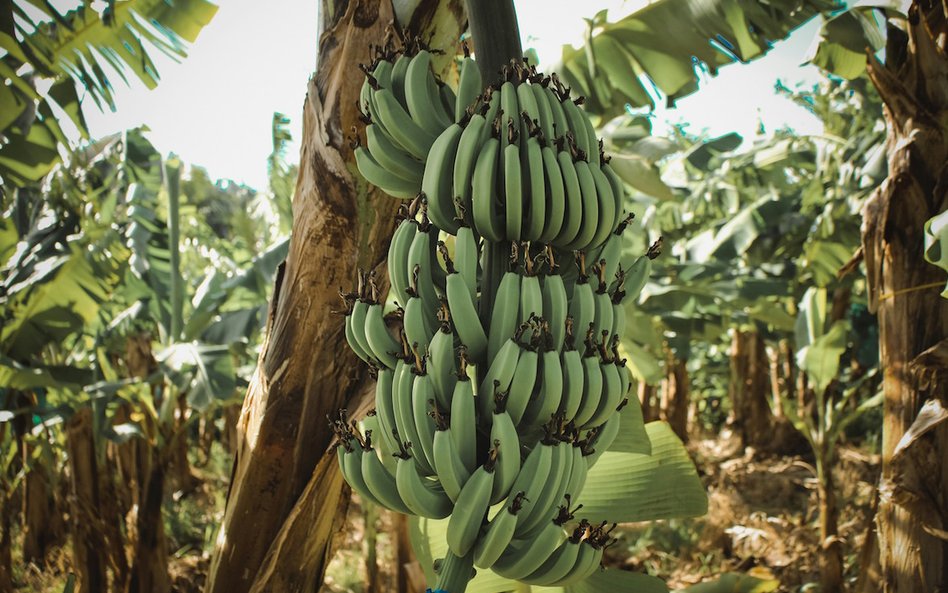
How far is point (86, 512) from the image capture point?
291 centimetres

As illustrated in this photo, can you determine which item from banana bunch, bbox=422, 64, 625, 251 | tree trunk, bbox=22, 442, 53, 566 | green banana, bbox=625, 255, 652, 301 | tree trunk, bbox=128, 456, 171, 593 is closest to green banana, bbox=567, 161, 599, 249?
banana bunch, bbox=422, 64, 625, 251

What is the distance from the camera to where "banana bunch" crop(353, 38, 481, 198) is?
1017mm

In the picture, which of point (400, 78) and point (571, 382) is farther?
point (400, 78)

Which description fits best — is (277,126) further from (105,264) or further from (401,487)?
(401,487)

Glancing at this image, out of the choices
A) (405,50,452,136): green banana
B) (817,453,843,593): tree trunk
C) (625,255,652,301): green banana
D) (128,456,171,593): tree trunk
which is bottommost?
(817,453,843,593): tree trunk

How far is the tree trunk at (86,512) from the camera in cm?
291

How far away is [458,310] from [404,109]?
0.38 metres

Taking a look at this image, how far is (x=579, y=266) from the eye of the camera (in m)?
0.94

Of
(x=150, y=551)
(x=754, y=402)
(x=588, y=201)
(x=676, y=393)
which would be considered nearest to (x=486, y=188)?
(x=588, y=201)

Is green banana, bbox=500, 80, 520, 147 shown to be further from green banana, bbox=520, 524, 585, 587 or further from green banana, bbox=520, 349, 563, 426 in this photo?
green banana, bbox=520, 524, 585, 587

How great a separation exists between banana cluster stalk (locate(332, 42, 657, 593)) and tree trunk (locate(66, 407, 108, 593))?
8.54ft

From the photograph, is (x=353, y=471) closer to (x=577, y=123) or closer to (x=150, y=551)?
(x=577, y=123)

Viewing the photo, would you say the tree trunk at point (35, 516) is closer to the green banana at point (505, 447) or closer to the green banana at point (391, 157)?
the green banana at point (391, 157)

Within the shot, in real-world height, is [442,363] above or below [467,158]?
below
